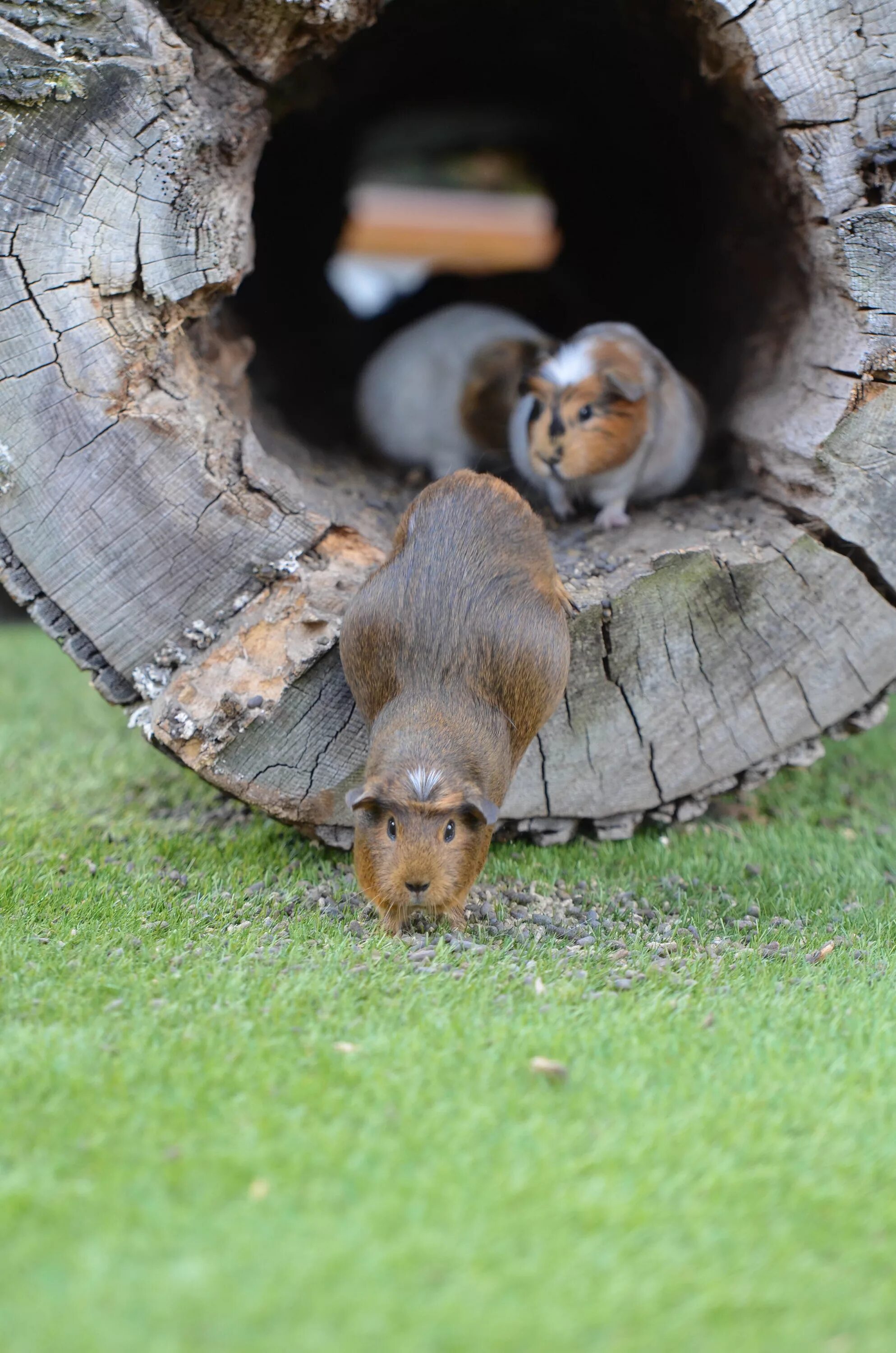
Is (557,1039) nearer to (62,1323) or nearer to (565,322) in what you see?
(62,1323)

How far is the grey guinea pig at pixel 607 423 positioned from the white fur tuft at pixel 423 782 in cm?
196

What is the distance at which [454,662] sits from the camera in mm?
3541

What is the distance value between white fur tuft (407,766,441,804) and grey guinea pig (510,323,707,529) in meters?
1.96

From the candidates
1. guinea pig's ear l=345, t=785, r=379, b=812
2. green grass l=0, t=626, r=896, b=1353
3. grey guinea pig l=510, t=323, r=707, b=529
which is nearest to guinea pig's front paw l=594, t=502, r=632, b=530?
grey guinea pig l=510, t=323, r=707, b=529

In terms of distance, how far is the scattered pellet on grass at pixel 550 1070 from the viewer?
258cm

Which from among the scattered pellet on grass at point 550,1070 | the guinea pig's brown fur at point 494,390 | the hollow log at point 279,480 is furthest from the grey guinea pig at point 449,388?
the scattered pellet on grass at point 550,1070

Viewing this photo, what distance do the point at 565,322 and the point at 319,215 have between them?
1.79 metres

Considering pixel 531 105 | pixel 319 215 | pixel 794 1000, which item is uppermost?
pixel 531 105

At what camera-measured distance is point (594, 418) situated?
5020 mm

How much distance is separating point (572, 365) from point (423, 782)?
247 cm

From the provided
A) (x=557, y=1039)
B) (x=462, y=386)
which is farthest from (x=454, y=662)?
(x=462, y=386)

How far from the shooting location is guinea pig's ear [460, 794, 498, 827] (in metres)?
3.32

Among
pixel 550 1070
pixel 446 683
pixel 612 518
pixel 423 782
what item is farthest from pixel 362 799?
pixel 612 518

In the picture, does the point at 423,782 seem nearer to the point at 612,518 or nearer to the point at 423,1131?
the point at 423,1131
